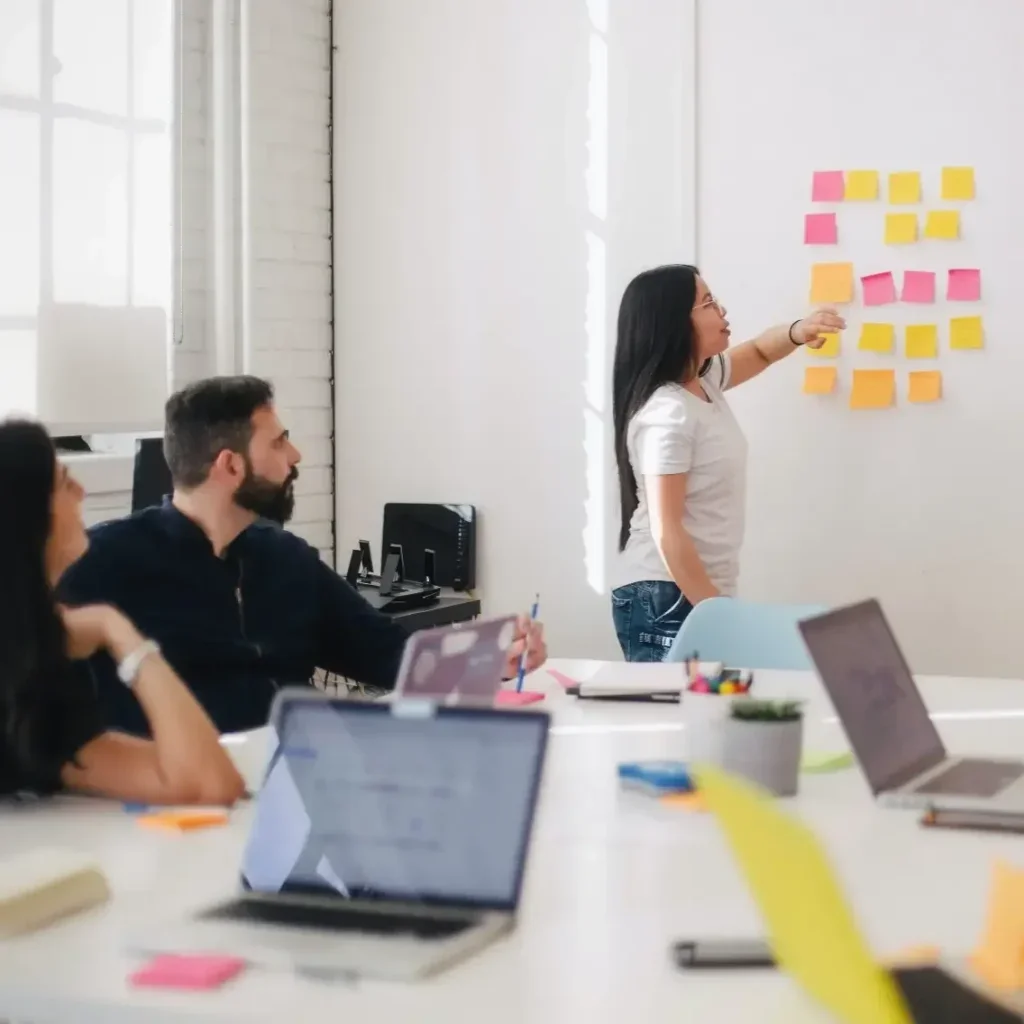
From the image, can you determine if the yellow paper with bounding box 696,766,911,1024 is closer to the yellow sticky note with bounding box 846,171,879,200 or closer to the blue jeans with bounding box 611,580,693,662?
the blue jeans with bounding box 611,580,693,662

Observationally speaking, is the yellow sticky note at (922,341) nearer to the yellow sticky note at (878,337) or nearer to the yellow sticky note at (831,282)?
the yellow sticky note at (878,337)

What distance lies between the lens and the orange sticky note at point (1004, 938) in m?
1.16

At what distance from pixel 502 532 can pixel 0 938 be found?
2947 millimetres

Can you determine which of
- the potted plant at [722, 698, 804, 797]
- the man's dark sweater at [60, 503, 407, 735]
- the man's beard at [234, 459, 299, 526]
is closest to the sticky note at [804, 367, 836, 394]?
the man's dark sweater at [60, 503, 407, 735]

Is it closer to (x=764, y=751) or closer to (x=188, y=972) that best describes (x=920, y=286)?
(x=764, y=751)

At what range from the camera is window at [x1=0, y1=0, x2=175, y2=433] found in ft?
11.0

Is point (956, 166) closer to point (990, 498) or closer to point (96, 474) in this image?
point (990, 498)

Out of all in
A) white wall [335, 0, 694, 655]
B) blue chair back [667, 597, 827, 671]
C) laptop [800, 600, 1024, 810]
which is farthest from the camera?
white wall [335, 0, 694, 655]

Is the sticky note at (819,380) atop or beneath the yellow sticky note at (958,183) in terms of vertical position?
beneath

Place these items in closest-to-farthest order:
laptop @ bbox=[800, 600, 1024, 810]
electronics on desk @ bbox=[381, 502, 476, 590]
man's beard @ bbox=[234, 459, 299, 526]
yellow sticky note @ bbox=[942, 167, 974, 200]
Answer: laptop @ bbox=[800, 600, 1024, 810] < man's beard @ bbox=[234, 459, 299, 526] < yellow sticky note @ bbox=[942, 167, 974, 200] < electronics on desk @ bbox=[381, 502, 476, 590]

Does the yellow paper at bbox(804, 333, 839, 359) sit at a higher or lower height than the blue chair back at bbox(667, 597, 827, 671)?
higher

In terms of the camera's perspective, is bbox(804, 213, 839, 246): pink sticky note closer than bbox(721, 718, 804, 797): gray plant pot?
No

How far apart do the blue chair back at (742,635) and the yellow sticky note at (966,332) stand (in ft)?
3.59

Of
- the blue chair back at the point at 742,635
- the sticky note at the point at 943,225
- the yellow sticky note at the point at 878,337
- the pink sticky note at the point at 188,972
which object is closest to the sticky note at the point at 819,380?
the yellow sticky note at the point at 878,337
